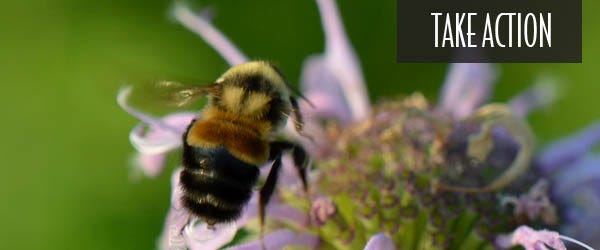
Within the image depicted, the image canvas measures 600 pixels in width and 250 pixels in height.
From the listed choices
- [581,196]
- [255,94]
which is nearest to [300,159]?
[255,94]

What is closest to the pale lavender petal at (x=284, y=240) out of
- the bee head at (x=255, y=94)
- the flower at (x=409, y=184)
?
the flower at (x=409, y=184)

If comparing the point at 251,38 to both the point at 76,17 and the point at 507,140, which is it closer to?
the point at 76,17

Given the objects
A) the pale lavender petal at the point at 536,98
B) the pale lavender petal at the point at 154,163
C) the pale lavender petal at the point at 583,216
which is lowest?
the pale lavender petal at the point at 583,216

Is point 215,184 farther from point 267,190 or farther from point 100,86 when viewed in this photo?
point 100,86

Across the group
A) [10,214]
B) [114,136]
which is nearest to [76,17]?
[114,136]

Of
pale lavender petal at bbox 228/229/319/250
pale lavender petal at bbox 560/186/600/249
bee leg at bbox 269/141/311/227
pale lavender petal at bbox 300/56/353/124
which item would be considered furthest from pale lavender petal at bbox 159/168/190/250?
pale lavender petal at bbox 560/186/600/249

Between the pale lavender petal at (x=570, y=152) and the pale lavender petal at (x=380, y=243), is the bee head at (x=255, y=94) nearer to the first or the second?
the pale lavender petal at (x=380, y=243)

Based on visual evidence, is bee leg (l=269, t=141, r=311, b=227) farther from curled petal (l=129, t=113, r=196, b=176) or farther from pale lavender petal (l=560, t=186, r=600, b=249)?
pale lavender petal (l=560, t=186, r=600, b=249)
